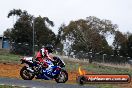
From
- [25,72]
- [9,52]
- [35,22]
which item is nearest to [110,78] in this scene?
[25,72]

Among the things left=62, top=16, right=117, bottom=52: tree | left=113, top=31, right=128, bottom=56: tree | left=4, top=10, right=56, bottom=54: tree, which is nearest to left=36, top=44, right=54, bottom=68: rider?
left=4, top=10, right=56, bottom=54: tree

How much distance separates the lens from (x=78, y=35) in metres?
69.6

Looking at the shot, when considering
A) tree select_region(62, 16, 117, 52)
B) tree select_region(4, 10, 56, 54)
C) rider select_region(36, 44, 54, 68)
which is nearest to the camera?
rider select_region(36, 44, 54, 68)

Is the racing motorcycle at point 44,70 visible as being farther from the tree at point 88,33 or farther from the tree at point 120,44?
the tree at point 120,44

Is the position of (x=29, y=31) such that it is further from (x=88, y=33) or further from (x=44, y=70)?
(x=44, y=70)

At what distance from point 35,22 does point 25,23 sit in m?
5.92

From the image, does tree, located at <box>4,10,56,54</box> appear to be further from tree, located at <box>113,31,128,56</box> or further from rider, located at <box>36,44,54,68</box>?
rider, located at <box>36,44,54,68</box>

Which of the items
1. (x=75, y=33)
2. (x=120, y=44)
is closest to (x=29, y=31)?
(x=75, y=33)

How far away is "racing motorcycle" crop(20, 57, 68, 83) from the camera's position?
19906mm

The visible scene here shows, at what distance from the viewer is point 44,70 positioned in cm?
2019

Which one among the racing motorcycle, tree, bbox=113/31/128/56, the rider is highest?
tree, bbox=113/31/128/56

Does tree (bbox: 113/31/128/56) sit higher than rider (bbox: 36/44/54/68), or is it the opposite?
tree (bbox: 113/31/128/56)

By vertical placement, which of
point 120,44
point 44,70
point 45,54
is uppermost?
point 120,44

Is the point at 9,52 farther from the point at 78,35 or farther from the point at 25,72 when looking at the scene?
the point at 25,72
